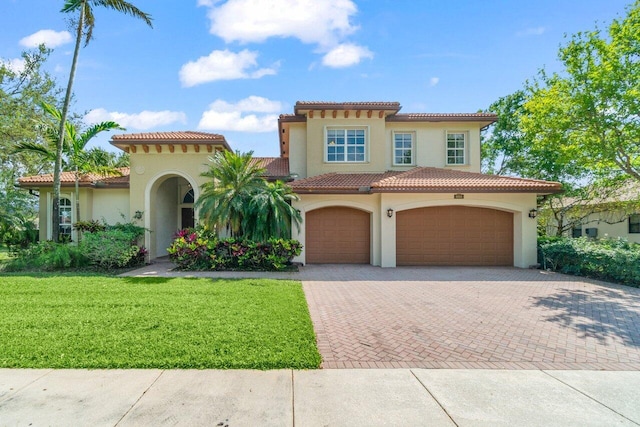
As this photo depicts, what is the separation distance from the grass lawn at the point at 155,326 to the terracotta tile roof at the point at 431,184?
18.3 feet

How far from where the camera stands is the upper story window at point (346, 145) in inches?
616

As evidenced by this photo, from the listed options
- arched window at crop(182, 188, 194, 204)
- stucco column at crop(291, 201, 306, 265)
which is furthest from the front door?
stucco column at crop(291, 201, 306, 265)

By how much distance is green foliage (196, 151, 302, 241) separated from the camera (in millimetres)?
11633

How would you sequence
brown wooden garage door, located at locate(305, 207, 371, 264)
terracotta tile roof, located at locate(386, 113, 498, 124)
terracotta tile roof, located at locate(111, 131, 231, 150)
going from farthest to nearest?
terracotta tile roof, located at locate(386, 113, 498, 124)
brown wooden garage door, located at locate(305, 207, 371, 264)
terracotta tile roof, located at locate(111, 131, 231, 150)

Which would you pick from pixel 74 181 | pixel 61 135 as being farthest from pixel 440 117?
pixel 74 181

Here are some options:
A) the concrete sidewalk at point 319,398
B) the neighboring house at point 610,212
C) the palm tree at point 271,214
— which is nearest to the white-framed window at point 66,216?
the palm tree at point 271,214

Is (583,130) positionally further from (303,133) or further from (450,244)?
(303,133)

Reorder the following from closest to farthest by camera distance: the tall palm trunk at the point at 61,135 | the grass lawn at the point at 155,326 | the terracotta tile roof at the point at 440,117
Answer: the grass lawn at the point at 155,326, the tall palm trunk at the point at 61,135, the terracotta tile roof at the point at 440,117

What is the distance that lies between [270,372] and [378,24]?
1167 centimetres

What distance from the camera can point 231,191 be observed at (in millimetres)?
11930

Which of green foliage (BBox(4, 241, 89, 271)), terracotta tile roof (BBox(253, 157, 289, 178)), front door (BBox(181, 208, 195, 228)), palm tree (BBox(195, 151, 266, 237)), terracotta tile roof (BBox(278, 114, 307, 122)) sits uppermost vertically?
terracotta tile roof (BBox(278, 114, 307, 122))

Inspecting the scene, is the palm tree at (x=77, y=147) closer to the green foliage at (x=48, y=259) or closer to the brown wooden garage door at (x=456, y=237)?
the green foliage at (x=48, y=259)

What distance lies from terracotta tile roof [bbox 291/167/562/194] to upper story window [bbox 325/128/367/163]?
1.91m

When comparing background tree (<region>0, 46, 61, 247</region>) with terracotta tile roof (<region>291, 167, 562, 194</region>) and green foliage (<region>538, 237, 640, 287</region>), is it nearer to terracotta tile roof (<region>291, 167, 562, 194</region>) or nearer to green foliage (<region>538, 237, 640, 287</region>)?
terracotta tile roof (<region>291, 167, 562, 194</region>)
